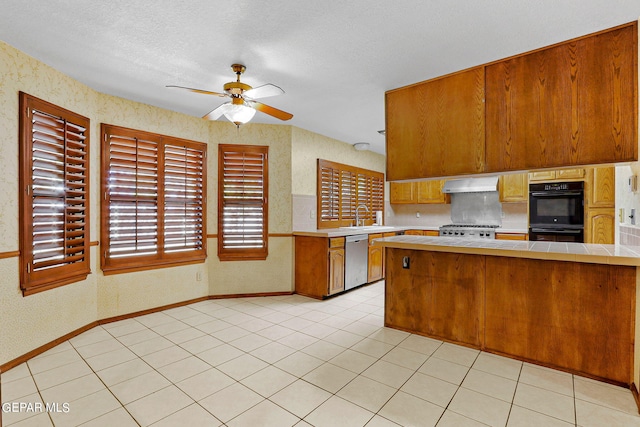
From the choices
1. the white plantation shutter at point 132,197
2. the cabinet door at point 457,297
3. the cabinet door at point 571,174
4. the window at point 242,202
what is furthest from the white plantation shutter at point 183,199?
the cabinet door at point 571,174

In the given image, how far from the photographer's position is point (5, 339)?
2.57 m

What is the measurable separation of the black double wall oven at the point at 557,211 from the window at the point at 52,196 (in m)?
5.73

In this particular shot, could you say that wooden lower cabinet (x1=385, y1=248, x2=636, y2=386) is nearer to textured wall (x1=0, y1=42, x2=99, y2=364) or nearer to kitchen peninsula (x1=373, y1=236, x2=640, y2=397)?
kitchen peninsula (x1=373, y1=236, x2=640, y2=397)

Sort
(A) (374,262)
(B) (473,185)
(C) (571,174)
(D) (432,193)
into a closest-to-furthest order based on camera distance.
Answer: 1. (C) (571,174)
2. (A) (374,262)
3. (B) (473,185)
4. (D) (432,193)

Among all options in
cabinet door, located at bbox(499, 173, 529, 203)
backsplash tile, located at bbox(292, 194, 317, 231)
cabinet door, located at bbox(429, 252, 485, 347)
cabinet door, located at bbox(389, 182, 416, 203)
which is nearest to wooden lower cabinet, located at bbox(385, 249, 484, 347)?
cabinet door, located at bbox(429, 252, 485, 347)

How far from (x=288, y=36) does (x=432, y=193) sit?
181 inches

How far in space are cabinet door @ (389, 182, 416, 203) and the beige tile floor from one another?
3.66 meters

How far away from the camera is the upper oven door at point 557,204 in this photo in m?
4.42

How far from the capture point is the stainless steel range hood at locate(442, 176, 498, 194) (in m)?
5.42

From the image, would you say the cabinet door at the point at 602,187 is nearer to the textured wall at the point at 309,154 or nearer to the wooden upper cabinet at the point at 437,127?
the wooden upper cabinet at the point at 437,127

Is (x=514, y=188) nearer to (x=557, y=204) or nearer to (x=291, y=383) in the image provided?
(x=557, y=204)

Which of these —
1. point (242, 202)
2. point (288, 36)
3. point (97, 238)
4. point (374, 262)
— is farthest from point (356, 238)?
point (97, 238)

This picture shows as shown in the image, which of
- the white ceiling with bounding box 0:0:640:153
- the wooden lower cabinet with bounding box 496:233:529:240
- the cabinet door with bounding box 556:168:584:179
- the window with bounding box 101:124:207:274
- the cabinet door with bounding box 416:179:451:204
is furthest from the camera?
the cabinet door with bounding box 416:179:451:204

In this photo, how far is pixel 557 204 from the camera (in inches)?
181
